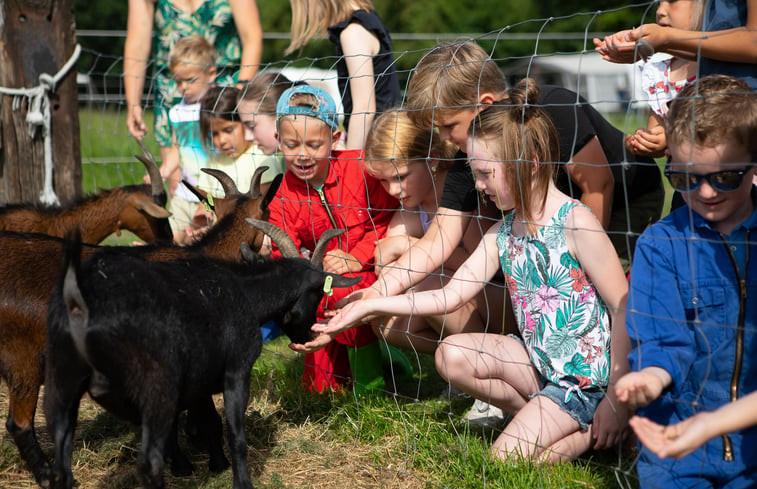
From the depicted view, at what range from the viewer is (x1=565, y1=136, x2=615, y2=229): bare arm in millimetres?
3701

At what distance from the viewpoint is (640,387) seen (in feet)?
8.00

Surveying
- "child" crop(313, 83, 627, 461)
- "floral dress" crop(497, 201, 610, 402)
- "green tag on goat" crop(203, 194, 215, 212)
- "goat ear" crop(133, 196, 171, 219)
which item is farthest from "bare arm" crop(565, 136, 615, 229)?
"goat ear" crop(133, 196, 171, 219)

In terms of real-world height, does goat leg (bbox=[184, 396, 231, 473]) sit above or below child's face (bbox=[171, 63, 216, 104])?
below

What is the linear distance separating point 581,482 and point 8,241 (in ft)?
8.90

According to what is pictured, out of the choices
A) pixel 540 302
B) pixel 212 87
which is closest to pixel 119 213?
pixel 212 87

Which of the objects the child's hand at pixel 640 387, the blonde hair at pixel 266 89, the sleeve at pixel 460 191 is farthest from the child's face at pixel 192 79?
the child's hand at pixel 640 387

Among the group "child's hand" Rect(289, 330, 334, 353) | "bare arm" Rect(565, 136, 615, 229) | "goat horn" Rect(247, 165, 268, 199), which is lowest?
"child's hand" Rect(289, 330, 334, 353)

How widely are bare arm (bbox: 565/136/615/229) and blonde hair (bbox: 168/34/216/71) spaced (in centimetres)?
313

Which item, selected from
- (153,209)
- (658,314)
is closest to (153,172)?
(153,209)

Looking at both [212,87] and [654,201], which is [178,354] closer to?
[654,201]

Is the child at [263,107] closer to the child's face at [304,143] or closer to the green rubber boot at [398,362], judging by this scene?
the child's face at [304,143]

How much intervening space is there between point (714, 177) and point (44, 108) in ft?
15.8

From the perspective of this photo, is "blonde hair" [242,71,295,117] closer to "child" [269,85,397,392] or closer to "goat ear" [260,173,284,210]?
"child" [269,85,397,392]

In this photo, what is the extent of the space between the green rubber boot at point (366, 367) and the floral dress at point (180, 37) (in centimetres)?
263
